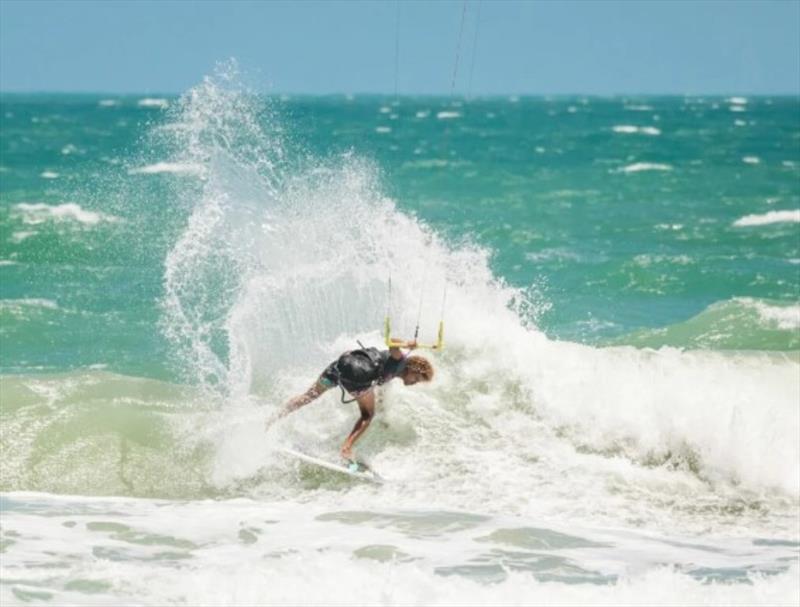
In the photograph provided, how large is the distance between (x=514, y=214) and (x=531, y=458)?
82.4 feet

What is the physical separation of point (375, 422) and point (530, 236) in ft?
64.3

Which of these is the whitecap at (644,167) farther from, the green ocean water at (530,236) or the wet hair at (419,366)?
the wet hair at (419,366)

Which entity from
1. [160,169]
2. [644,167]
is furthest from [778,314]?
[644,167]

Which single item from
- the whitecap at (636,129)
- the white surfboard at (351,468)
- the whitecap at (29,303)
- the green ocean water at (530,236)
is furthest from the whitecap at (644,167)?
the white surfboard at (351,468)

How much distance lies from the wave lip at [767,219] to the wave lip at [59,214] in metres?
17.2

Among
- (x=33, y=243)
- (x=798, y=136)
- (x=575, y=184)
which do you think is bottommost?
(x=33, y=243)

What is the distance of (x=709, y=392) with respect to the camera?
15398 millimetres

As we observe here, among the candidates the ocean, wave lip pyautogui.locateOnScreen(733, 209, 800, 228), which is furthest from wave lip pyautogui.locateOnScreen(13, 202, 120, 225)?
wave lip pyautogui.locateOnScreen(733, 209, 800, 228)

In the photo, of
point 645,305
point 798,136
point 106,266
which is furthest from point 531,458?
point 798,136

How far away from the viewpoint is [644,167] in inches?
2344

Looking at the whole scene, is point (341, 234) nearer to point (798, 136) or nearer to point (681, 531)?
point (681, 531)

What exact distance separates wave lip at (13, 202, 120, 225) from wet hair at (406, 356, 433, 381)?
21.7 meters

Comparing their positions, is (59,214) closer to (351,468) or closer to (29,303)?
(29,303)

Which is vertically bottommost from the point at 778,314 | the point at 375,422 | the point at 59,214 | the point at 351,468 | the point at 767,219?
the point at 351,468
